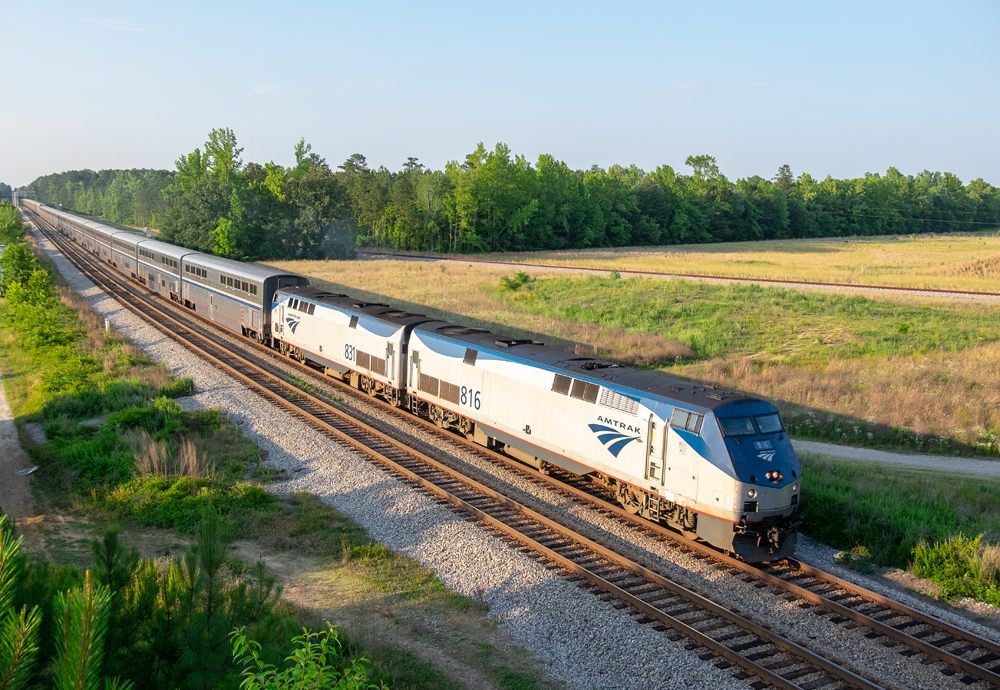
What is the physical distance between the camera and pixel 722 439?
45.5ft

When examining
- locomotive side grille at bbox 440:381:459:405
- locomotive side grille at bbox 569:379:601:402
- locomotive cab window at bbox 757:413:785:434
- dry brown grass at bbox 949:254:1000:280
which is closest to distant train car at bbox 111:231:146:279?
locomotive side grille at bbox 440:381:459:405

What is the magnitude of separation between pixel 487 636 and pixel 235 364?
74.6 feet

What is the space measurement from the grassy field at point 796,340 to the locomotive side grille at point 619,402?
35.8 ft

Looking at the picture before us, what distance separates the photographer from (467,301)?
48.9 metres

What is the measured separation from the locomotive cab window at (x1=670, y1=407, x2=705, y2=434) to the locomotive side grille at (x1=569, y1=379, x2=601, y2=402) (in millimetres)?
2251

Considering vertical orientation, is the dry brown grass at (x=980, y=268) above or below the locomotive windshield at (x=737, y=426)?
above

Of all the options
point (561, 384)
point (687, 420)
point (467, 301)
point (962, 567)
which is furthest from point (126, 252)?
point (962, 567)

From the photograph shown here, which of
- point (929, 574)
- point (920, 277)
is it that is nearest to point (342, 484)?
point (929, 574)

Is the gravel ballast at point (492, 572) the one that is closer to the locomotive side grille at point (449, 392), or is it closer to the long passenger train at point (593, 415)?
the long passenger train at point (593, 415)

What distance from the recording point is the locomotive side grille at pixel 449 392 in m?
21.1

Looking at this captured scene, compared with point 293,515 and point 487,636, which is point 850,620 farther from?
point 293,515

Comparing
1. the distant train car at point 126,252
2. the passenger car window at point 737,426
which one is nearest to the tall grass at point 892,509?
the passenger car window at point 737,426

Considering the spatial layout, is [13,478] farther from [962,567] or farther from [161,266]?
[161,266]

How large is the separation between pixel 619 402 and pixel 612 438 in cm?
85
